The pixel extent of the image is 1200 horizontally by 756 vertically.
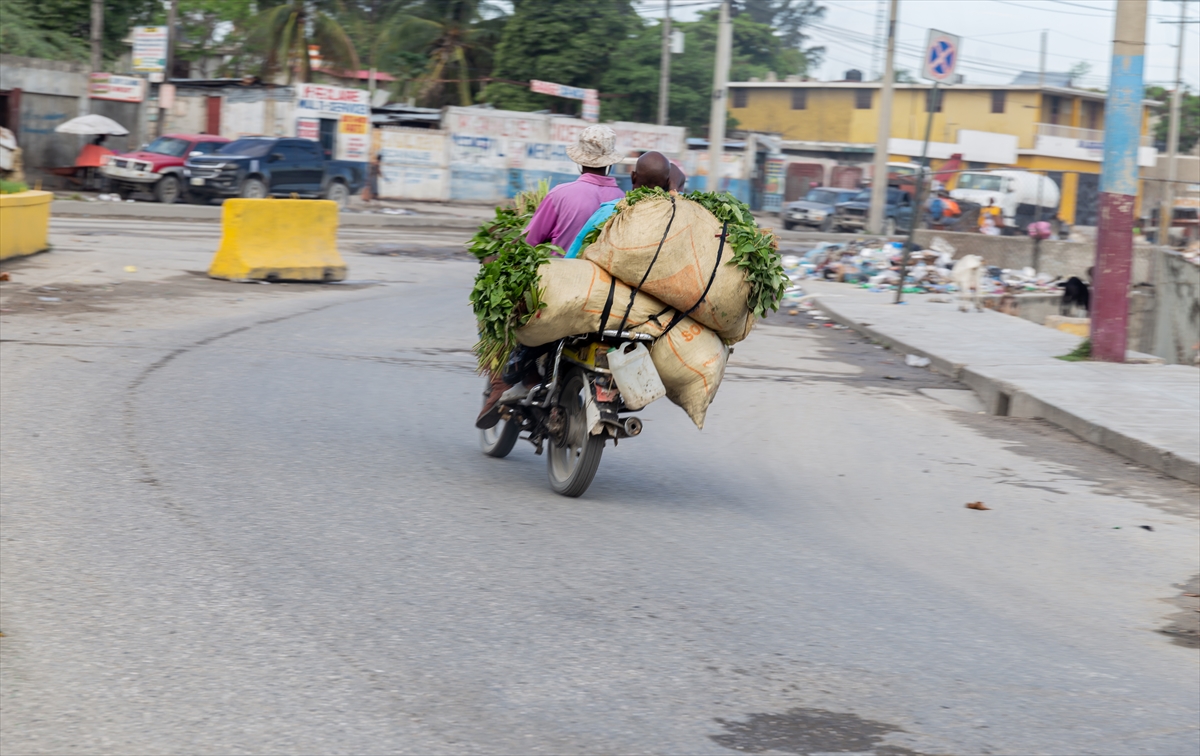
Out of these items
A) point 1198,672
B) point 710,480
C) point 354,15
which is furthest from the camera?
point 354,15

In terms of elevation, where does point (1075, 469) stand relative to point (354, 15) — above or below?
below

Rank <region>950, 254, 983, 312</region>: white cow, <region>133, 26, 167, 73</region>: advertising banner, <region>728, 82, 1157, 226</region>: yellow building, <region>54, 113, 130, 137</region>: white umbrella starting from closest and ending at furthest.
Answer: <region>950, 254, 983, 312</region>: white cow → <region>54, 113, 130, 137</region>: white umbrella → <region>133, 26, 167, 73</region>: advertising banner → <region>728, 82, 1157, 226</region>: yellow building

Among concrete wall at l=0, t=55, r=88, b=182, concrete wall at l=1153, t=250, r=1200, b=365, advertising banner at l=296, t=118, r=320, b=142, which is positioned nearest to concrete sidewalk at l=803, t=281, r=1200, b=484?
concrete wall at l=1153, t=250, r=1200, b=365

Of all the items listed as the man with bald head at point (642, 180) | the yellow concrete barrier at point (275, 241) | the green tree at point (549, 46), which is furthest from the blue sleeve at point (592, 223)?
the green tree at point (549, 46)

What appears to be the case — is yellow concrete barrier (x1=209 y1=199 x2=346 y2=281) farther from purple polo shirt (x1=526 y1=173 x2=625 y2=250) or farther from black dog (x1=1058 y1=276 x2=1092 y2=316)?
black dog (x1=1058 y1=276 x2=1092 y2=316)

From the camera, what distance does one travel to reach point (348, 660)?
412 centimetres

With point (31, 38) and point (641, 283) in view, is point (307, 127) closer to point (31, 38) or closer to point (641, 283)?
point (31, 38)

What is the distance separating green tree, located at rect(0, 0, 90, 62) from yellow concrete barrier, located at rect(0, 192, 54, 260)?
24850mm

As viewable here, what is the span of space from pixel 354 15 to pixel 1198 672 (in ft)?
174

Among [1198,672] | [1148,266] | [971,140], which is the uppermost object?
[971,140]

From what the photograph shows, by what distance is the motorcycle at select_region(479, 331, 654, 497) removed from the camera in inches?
251

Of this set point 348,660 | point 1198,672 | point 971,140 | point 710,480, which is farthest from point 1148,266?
point 971,140

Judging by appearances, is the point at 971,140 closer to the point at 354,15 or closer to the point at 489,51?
the point at 489,51

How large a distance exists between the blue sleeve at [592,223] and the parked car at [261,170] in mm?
25940
